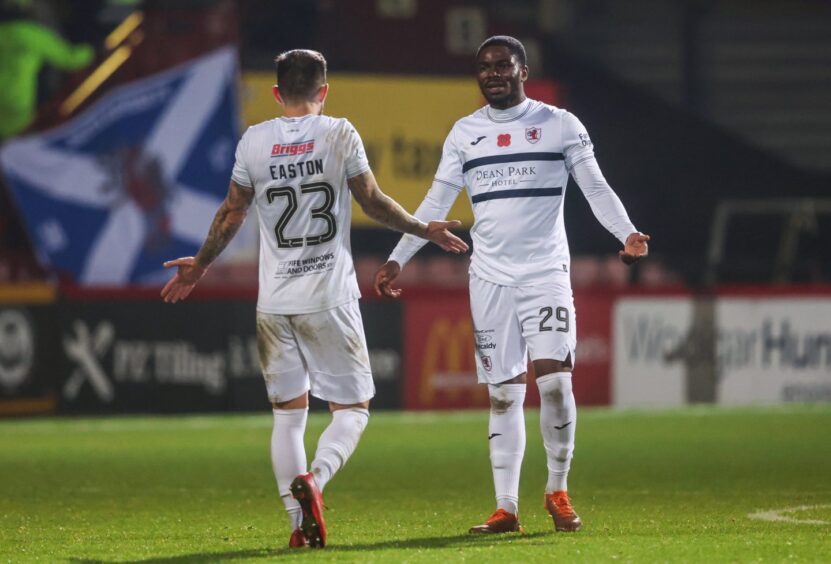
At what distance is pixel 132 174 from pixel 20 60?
1.84 meters

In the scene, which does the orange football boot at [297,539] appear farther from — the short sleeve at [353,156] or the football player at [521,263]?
the short sleeve at [353,156]

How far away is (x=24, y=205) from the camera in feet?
53.9

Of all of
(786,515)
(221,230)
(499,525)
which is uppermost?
(221,230)

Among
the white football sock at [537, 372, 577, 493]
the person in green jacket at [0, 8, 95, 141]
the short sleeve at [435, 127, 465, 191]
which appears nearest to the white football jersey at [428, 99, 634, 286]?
the short sleeve at [435, 127, 465, 191]

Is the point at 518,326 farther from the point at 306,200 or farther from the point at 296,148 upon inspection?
the point at 296,148

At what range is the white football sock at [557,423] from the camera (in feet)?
22.3

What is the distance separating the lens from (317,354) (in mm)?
6309

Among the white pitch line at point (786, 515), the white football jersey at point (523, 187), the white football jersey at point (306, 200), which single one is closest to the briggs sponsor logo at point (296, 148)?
the white football jersey at point (306, 200)

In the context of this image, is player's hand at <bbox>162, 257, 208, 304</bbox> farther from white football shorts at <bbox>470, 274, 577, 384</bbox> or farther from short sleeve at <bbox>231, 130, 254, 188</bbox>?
white football shorts at <bbox>470, 274, 577, 384</bbox>

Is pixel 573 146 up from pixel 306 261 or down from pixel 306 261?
up

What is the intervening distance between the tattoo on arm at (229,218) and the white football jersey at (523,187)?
108 cm

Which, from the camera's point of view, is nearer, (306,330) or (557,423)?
(306,330)

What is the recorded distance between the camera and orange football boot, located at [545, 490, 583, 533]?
265 inches

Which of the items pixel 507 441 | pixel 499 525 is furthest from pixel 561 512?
pixel 507 441
